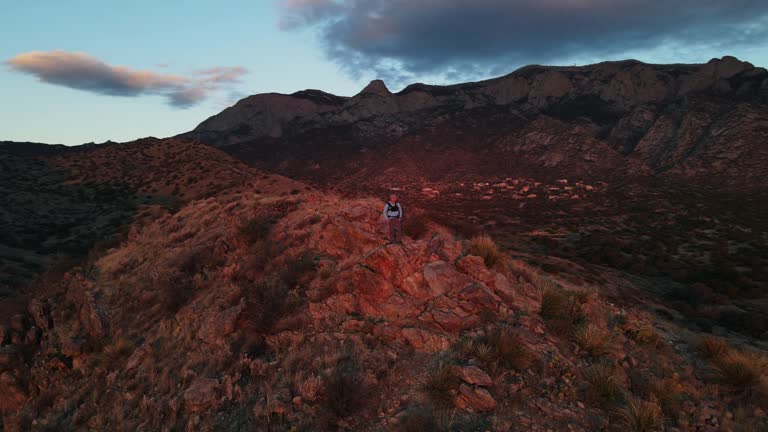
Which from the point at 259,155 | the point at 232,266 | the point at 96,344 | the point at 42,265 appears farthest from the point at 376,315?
the point at 259,155

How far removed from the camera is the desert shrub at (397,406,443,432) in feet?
18.6

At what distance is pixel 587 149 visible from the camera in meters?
86.6

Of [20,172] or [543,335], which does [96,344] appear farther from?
[20,172]

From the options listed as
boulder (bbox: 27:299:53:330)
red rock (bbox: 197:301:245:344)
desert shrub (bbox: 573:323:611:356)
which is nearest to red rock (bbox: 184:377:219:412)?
red rock (bbox: 197:301:245:344)

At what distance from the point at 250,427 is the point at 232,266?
579cm

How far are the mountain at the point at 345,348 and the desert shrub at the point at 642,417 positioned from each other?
0.09 feet

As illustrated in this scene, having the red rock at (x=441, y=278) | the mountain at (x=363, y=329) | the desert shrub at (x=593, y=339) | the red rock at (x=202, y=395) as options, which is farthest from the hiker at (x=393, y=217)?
the red rock at (x=202, y=395)

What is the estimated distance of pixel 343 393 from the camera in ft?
20.8

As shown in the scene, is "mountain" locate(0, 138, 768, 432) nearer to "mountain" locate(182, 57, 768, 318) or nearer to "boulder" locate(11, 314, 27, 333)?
A: "boulder" locate(11, 314, 27, 333)

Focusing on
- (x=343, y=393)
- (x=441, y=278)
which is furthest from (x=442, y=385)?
(x=441, y=278)

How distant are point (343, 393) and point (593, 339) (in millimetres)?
4837

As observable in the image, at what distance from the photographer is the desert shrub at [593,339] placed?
24.0 ft

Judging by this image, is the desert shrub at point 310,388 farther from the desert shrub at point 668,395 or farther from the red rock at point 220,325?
the desert shrub at point 668,395

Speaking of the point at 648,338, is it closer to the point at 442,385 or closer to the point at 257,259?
the point at 442,385
